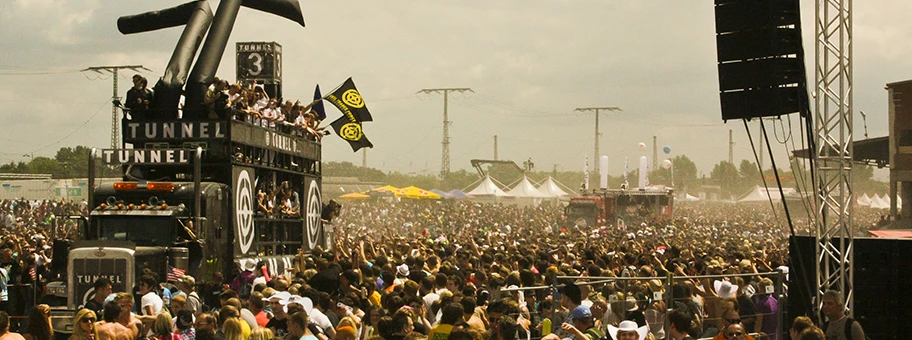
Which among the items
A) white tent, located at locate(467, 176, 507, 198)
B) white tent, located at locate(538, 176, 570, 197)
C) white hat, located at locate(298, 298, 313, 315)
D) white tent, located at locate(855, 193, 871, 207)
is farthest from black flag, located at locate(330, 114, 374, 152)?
white tent, located at locate(855, 193, 871, 207)

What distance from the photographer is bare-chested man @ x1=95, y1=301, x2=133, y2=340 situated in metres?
9.61

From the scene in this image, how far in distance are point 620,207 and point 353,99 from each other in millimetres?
31477

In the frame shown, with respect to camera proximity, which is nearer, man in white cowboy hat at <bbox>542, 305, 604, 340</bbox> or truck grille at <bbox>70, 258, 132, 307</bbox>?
man in white cowboy hat at <bbox>542, 305, 604, 340</bbox>

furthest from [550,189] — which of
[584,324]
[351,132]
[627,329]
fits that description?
[627,329]

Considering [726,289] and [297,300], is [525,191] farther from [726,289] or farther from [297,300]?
[297,300]

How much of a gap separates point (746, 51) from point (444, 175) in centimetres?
7149

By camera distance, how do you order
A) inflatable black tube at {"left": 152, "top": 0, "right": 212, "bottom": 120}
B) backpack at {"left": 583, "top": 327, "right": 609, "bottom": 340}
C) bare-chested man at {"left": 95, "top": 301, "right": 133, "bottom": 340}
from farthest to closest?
1. inflatable black tube at {"left": 152, "top": 0, "right": 212, "bottom": 120}
2. bare-chested man at {"left": 95, "top": 301, "right": 133, "bottom": 340}
3. backpack at {"left": 583, "top": 327, "right": 609, "bottom": 340}

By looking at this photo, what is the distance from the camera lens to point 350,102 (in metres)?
25.4

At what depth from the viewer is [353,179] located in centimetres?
9825

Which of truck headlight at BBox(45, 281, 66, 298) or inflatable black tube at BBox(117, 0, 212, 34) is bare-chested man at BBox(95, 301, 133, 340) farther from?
inflatable black tube at BBox(117, 0, 212, 34)

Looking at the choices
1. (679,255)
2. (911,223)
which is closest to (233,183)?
(679,255)

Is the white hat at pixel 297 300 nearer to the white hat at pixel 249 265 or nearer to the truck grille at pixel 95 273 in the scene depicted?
the truck grille at pixel 95 273

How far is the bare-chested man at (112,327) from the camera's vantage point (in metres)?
9.61

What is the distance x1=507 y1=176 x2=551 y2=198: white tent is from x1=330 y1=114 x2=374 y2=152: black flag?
3881 centimetres
